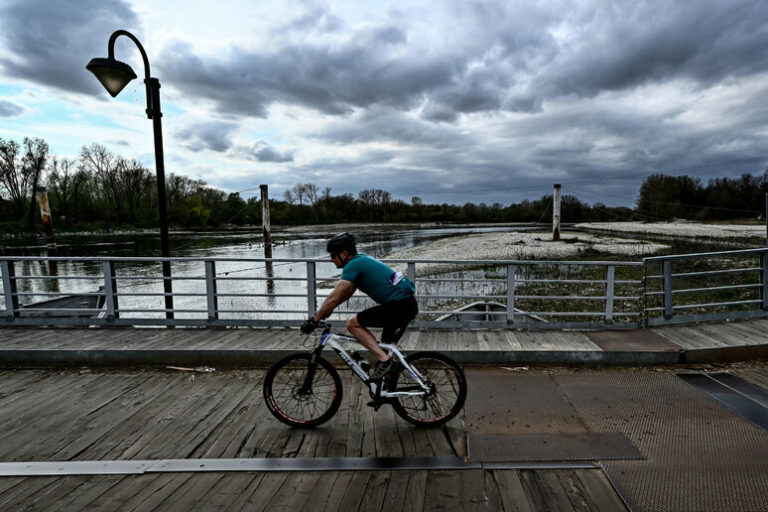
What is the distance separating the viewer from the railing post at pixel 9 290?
709 centimetres

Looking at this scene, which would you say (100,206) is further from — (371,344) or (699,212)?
(699,212)

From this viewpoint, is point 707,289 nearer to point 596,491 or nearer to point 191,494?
point 596,491

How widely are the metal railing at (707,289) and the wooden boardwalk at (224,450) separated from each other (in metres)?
4.59

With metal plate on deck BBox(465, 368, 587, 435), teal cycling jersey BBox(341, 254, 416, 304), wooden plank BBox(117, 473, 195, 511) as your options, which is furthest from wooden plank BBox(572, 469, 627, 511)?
wooden plank BBox(117, 473, 195, 511)

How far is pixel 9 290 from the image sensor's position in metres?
7.34

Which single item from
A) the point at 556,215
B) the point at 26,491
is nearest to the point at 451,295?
the point at 26,491

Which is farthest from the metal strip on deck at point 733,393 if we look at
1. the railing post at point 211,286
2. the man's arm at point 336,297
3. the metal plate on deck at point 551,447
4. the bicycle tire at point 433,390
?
the railing post at point 211,286

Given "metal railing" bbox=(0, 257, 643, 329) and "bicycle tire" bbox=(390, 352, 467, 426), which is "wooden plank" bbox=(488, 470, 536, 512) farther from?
"metal railing" bbox=(0, 257, 643, 329)

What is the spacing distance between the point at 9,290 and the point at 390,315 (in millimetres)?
7666

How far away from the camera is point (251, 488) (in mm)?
3062

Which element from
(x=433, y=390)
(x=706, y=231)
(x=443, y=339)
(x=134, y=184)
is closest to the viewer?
(x=433, y=390)

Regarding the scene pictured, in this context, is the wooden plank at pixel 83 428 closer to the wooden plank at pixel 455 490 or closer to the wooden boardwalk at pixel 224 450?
the wooden boardwalk at pixel 224 450

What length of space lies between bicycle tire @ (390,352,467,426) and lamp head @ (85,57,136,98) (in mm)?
6884

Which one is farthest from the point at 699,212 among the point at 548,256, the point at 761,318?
the point at 761,318
